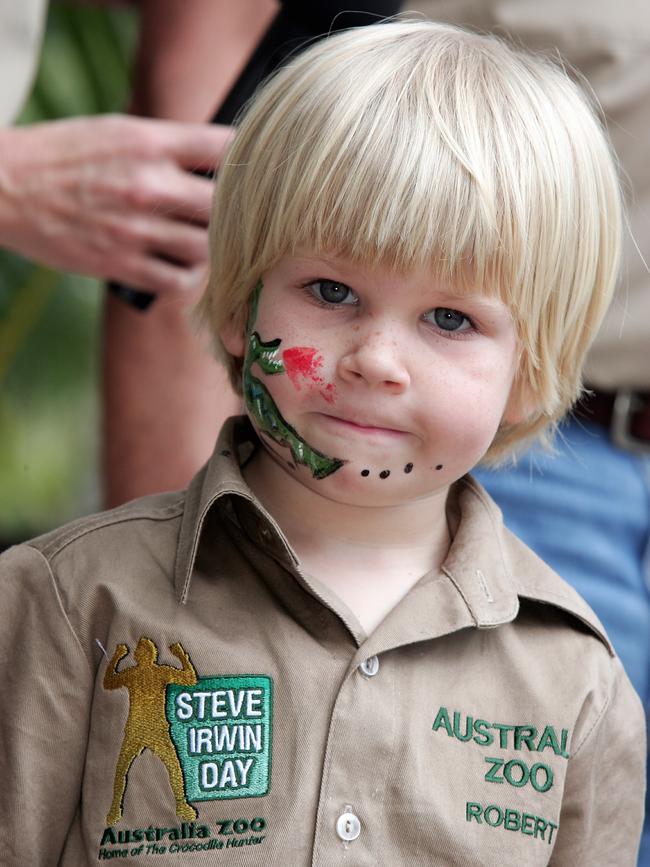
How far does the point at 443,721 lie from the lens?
5.56 feet

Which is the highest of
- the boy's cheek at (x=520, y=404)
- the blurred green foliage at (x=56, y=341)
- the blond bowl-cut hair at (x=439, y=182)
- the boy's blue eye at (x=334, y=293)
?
the blond bowl-cut hair at (x=439, y=182)

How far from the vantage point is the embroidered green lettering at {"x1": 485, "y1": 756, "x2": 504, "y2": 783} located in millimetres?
1697

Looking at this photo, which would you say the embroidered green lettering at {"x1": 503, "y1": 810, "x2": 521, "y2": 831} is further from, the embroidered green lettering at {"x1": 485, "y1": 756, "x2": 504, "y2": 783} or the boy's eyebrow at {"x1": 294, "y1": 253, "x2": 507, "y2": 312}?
the boy's eyebrow at {"x1": 294, "y1": 253, "x2": 507, "y2": 312}

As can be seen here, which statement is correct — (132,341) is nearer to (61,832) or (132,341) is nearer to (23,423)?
(23,423)

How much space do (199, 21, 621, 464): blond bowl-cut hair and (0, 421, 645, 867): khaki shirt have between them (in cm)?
33

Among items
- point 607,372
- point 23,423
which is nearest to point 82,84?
point 23,423

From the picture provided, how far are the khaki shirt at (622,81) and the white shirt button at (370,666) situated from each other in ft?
3.19

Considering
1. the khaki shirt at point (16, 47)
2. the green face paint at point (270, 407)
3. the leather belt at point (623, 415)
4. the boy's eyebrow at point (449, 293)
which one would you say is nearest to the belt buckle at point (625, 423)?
the leather belt at point (623, 415)

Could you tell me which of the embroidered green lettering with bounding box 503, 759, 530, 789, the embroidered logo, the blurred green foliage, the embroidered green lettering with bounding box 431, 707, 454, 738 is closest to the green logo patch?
the embroidered logo

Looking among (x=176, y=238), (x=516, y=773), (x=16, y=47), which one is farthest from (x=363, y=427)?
(x=16, y=47)

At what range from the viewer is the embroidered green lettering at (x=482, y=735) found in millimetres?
1703

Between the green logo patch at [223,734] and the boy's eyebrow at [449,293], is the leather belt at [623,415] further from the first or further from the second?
the green logo patch at [223,734]

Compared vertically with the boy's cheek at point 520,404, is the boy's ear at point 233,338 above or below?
above

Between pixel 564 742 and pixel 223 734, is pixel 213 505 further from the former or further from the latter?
pixel 564 742
